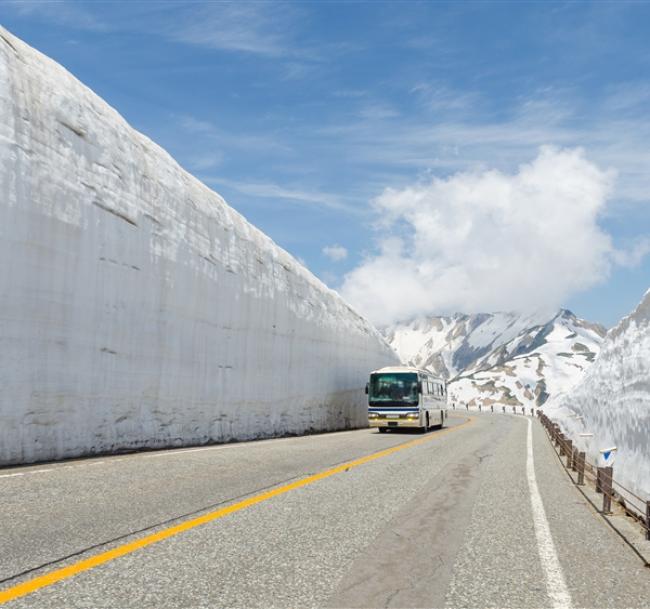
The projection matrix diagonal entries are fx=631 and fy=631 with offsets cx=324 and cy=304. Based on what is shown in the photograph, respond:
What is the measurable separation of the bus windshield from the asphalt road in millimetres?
16576

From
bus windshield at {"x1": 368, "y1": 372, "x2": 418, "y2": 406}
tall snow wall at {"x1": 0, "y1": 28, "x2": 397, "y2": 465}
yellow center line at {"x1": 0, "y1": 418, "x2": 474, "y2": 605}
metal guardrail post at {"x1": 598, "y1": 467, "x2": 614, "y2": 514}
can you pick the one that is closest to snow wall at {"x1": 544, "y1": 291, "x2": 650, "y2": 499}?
metal guardrail post at {"x1": 598, "y1": 467, "x2": 614, "y2": 514}

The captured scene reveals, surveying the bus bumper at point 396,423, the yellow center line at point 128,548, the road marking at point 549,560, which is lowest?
the road marking at point 549,560

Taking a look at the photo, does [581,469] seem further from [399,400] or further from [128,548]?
[399,400]

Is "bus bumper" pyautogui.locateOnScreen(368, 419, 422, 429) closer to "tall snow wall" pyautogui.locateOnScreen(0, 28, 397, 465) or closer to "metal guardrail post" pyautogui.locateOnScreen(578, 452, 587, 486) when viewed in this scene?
"tall snow wall" pyautogui.locateOnScreen(0, 28, 397, 465)

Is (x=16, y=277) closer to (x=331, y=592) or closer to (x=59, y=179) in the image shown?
(x=59, y=179)

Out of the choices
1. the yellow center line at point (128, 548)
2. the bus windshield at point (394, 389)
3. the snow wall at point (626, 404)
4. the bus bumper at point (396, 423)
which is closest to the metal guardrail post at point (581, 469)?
the snow wall at point (626, 404)

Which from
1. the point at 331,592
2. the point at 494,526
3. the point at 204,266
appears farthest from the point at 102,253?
the point at 331,592

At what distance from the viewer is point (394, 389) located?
90.5 feet

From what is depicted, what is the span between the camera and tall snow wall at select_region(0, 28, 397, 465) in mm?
12188

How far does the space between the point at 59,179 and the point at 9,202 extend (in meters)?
1.76

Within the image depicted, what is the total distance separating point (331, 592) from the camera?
14.0 ft

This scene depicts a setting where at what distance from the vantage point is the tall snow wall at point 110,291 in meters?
12.2

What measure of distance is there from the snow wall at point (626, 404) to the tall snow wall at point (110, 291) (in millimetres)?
10476

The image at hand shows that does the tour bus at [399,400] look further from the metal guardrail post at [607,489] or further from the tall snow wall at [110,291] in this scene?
the metal guardrail post at [607,489]
